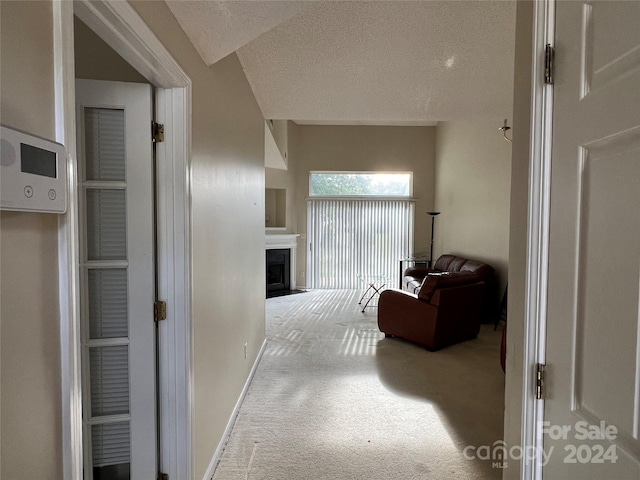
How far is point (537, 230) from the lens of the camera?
847 mm

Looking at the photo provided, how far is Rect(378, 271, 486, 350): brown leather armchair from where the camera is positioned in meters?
3.41

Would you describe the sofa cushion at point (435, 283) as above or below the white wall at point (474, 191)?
below

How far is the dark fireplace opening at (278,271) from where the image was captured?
21.8 feet

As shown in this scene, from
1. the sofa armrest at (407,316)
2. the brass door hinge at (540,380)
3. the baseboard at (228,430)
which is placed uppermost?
the brass door hinge at (540,380)

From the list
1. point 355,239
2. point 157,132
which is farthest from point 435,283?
point 355,239

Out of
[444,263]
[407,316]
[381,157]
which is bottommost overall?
[407,316]

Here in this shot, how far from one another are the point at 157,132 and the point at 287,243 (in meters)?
5.47

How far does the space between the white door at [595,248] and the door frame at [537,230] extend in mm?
17

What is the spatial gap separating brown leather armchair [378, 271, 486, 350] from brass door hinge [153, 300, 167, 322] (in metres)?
2.71

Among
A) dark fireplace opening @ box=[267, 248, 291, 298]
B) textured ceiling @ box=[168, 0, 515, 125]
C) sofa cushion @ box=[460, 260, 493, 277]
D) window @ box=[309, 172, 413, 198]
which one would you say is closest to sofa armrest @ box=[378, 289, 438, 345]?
sofa cushion @ box=[460, 260, 493, 277]

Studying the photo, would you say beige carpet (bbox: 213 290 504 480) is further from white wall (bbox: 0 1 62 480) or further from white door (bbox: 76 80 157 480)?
white wall (bbox: 0 1 62 480)

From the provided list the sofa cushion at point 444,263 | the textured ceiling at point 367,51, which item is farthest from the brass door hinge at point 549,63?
the sofa cushion at point 444,263

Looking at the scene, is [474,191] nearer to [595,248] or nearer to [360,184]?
[360,184]

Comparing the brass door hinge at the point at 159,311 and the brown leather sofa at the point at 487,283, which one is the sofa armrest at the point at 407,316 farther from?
the brass door hinge at the point at 159,311
